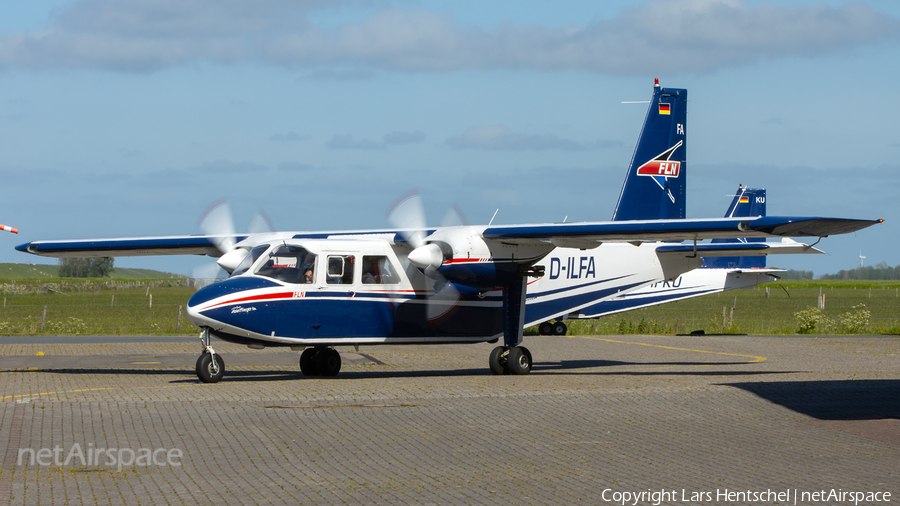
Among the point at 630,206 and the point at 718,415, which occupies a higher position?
the point at 630,206

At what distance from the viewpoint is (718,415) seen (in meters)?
13.1

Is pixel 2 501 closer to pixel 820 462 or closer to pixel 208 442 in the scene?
pixel 208 442

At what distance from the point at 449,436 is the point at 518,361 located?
8157mm

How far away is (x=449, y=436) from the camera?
11.4 metres

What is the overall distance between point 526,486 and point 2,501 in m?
4.75

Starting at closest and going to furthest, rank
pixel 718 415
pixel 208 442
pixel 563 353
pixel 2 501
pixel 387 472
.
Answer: pixel 2 501, pixel 387 472, pixel 208 442, pixel 718 415, pixel 563 353

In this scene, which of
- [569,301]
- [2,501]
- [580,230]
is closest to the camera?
[2,501]

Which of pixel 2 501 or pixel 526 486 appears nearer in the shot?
pixel 2 501

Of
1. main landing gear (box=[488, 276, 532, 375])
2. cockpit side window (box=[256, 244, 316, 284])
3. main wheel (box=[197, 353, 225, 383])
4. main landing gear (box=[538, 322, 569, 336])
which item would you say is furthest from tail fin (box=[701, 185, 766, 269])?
main wheel (box=[197, 353, 225, 383])

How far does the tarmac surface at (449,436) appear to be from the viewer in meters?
8.39

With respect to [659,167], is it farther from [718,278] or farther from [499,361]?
[718,278]

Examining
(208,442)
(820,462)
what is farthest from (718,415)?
(208,442)

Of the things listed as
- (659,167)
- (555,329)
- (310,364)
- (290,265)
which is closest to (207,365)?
(290,265)

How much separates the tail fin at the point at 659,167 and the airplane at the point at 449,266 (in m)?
0.03
